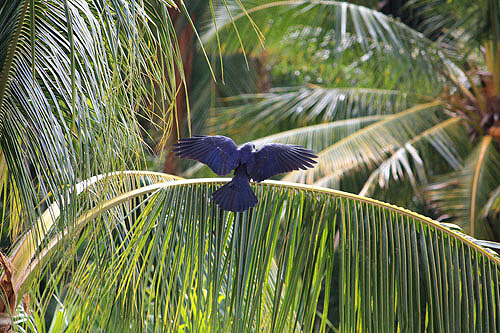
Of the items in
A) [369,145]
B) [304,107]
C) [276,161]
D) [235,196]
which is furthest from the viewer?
[304,107]

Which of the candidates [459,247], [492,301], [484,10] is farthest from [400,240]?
[484,10]

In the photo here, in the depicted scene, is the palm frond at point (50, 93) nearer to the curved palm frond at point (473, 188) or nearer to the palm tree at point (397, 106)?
the palm tree at point (397, 106)

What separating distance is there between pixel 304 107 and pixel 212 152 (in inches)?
159

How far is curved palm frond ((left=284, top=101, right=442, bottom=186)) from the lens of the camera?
4.84 m

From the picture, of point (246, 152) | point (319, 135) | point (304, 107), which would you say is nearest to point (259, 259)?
point (246, 152)

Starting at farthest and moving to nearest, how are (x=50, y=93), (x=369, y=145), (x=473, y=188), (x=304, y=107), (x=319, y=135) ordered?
(x=304, y=107) → (x=319, y=135) → (x=369, y=145) → (x=473, y=188) → (x=50, y=93)

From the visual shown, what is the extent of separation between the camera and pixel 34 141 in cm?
152

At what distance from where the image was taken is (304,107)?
599 cm

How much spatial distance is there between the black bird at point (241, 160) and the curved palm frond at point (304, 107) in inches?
146

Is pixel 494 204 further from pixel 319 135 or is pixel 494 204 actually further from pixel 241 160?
pixel 319 135

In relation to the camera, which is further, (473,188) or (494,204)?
(473,188)

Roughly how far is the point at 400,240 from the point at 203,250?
0.68 meters

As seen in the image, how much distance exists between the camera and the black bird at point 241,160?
1.91 m

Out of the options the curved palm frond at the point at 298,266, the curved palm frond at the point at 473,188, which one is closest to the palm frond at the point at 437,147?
the curved palm frond at the point at 473,188
